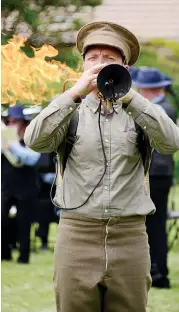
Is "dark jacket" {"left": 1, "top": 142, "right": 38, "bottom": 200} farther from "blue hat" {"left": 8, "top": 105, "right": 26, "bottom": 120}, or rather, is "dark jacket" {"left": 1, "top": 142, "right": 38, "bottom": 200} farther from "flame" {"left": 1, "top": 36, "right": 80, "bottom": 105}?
"flame" {"left": 1, "top": 36, "right": 80, "bottom": 105}

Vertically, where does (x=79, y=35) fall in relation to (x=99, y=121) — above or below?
above

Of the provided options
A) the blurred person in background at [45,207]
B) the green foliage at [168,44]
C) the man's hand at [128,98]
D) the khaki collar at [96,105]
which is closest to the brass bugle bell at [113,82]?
the man's hand at [128,98]

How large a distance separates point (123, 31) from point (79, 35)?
0.70ft

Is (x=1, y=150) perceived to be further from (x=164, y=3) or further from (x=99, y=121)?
(x=164, y=3)

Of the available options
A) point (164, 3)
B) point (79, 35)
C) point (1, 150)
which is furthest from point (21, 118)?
point (164, 3)

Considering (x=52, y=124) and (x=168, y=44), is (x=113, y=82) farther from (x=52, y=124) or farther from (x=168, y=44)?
(x=168, y=44)

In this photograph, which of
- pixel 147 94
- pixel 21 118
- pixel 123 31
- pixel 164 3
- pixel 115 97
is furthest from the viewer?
pixel 164 3

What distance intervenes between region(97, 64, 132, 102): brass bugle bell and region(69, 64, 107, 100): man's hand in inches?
1.1

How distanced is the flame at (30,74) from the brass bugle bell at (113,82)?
1098 millimetres

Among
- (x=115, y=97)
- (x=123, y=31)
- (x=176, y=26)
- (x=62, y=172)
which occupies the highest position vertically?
(x=176, y=26)

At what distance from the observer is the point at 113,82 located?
3.74m

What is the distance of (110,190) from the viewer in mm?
3871

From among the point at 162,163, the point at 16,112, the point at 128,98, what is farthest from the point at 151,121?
the point at 16,112

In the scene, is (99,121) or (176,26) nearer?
(99,121)
